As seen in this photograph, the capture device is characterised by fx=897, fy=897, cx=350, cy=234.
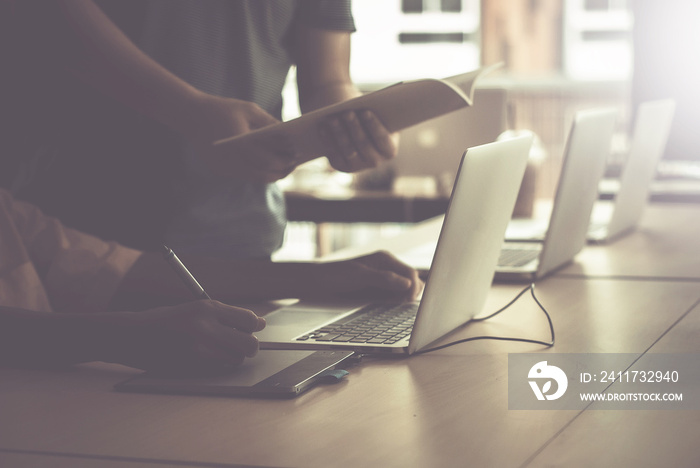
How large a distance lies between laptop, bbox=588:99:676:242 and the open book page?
0.77 m

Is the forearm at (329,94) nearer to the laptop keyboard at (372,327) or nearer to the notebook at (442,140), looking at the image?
the laptop keyboard at (372,327)

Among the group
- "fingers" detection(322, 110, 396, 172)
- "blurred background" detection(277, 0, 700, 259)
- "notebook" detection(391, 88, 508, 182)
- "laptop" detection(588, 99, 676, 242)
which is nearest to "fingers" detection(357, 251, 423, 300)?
"fingers" detection(322, 110, 396, 172)

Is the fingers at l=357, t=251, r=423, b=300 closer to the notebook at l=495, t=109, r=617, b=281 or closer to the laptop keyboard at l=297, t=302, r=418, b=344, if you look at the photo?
the laptop keyboard at l=297, t=302, r=418, b=344

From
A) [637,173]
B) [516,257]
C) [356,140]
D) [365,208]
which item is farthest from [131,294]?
[365,208]

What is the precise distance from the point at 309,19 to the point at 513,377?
36.5 inches

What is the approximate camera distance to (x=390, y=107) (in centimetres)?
122

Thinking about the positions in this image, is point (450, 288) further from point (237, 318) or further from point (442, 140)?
point (442, 140)

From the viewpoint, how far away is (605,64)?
21.0 ft

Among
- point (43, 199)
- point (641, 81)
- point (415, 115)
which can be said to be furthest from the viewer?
point (641, 81)

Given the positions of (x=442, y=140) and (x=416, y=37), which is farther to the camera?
(x=416, y=37)

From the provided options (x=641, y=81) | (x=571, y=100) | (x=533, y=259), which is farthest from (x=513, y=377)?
(x=571, y=100)

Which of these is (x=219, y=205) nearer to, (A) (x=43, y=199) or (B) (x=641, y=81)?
(A) (x=43, y=199)

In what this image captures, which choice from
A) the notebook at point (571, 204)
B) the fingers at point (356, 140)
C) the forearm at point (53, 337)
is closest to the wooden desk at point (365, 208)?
the notebook at point (571, 204)

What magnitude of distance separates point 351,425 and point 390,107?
1.82ft
